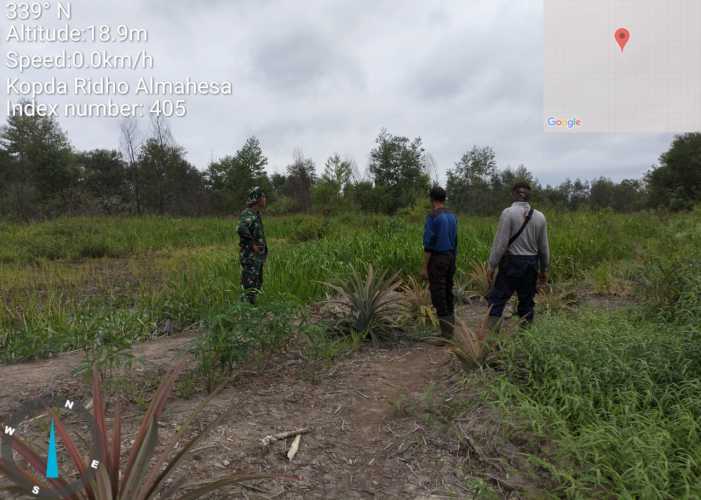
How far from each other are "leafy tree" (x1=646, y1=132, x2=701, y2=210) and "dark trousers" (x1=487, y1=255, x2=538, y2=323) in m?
31.1

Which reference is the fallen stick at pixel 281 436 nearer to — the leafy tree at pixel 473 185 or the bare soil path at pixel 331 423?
the bare soil path at pixel 331 423

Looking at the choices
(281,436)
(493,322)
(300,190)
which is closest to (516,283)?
(493,322)

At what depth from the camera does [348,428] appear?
2.69 metres

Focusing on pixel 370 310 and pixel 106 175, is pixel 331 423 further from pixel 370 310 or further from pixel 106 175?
pixel 106 175

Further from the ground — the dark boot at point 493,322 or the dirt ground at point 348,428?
the dark boot at point 493,322

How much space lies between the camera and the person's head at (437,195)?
3899 millimetres

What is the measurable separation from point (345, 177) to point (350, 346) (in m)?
24.5

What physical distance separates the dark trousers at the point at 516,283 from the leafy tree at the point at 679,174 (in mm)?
31140

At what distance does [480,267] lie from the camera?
634 centimetres

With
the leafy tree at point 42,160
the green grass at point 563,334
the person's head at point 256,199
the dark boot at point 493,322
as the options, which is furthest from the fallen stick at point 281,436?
the leafy tree at point 42,160

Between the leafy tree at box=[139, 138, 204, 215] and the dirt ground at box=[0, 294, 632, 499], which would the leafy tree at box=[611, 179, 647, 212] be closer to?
the leafy tree at box=[139, 138, 204, 215]

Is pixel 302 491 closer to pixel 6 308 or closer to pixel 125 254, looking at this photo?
pixel 6 308

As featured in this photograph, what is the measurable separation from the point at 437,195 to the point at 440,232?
36cm

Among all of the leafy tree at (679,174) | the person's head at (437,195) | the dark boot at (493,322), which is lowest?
the dark boot at (493,322)
